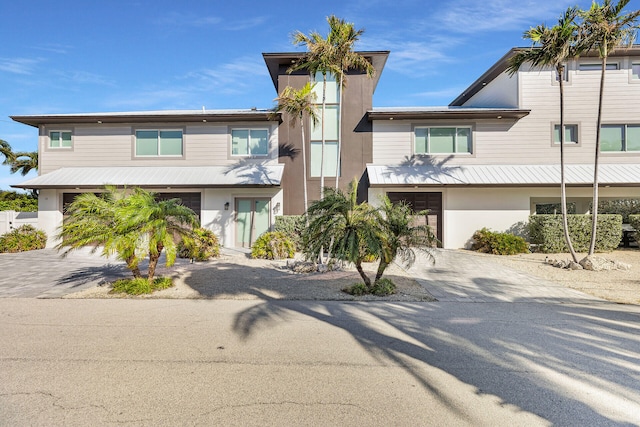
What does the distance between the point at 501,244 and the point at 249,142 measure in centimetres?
1222

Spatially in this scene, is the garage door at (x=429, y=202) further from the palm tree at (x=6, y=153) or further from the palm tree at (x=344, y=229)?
the palm tree at (x=6, y=153)

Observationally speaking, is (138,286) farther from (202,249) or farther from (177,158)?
(177,158)

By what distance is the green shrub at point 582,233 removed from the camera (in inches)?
560

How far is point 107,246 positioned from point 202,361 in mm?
4475

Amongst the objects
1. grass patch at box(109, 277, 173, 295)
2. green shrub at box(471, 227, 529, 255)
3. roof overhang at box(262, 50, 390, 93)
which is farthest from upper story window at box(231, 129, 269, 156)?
green shrub at box(471, 227, 529, 255)

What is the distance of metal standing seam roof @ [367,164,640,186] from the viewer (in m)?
14.9

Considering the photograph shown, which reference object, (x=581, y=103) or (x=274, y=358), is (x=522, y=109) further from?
(x=274, y=358)

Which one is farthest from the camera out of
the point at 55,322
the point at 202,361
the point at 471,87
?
the point at 471,87

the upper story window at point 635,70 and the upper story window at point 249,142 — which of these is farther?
the upper story window at point 249,142

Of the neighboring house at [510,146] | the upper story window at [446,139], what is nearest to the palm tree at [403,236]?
the neighboring house at [510,146]

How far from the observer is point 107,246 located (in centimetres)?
746

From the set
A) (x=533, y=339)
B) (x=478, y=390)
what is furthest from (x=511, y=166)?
(x=478, y=390)

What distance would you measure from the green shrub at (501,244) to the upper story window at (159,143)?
14.6 metres

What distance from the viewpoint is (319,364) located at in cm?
433
